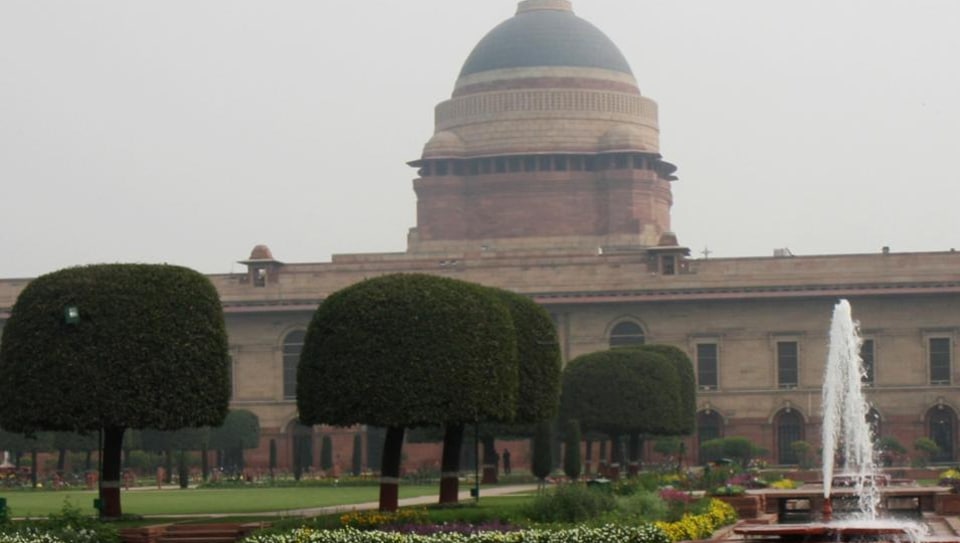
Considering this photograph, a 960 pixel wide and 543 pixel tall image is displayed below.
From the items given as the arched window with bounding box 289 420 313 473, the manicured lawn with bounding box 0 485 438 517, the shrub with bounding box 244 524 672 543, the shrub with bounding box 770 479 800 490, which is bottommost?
the shrub with bounding box 244 524 672 543

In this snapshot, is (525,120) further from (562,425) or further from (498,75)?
(562,425)

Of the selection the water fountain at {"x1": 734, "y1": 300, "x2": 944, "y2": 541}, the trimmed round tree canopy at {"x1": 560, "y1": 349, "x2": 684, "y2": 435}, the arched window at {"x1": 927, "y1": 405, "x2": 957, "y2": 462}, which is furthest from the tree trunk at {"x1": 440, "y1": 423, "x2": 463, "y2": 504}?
the arched window at {"x1": 927, "y1": 405, "x2": 957, "y2": 462}

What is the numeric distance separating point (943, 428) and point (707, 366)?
8.74 metres

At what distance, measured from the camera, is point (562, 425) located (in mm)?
60531

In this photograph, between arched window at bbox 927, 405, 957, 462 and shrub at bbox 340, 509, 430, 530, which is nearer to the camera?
shrub at bbox 340, 509, 430, 530

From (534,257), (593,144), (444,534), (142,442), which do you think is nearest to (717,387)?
(534,257)

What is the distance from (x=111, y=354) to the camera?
37688mm

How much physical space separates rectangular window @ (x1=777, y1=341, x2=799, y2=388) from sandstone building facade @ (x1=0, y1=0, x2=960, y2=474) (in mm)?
73

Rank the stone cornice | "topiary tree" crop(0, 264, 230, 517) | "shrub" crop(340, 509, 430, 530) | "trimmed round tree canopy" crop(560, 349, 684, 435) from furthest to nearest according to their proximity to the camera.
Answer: the stone cornice < "trimmed round tree canopy" crop(560, 349, 684, 435) < "topiary tree" crop(0, 264, 230, 517) < "shrub" crop(340, 509, 430, 530)

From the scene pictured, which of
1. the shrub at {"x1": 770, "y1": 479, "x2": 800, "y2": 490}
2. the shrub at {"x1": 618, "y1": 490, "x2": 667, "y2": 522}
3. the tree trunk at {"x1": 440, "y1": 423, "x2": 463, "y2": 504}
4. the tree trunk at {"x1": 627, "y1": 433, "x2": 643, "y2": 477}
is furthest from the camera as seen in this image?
the tree trunk at {"x1": 627, "y1": 433, "x2": 643, "y2": 477}

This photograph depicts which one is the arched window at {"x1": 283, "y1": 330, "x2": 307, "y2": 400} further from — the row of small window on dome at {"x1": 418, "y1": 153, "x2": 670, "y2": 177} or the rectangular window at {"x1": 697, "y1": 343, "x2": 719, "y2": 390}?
the rectangular window at {"x1": 697, "y1": 343, "x2": 719, "y2": 390}

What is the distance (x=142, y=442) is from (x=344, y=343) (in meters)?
32.9

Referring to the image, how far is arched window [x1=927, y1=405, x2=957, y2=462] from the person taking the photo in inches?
3031

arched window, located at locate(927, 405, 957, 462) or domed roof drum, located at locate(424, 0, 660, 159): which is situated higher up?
domed roof drum, located at locate(424, 0, 660, 159)
